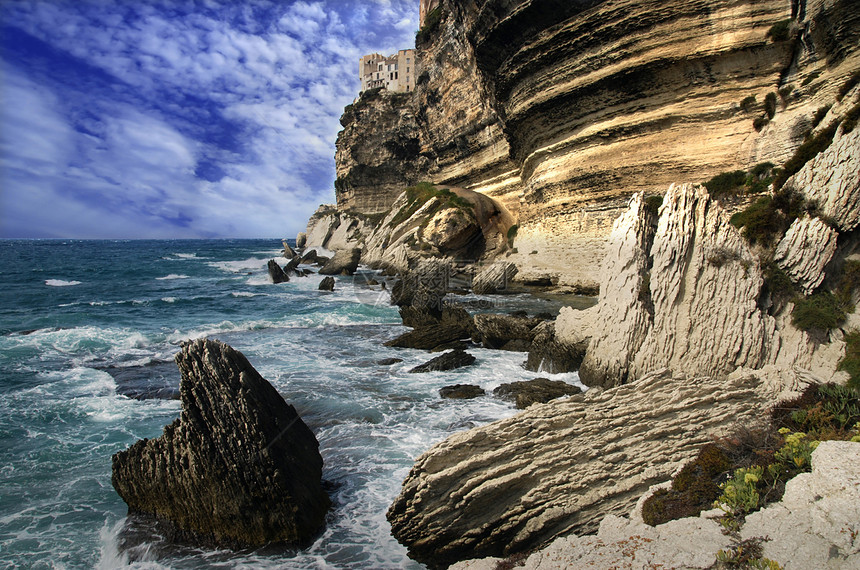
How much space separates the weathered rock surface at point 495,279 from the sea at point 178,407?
395cm

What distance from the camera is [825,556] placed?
11.8ft

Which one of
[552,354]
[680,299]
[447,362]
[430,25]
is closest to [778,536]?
[680,299]

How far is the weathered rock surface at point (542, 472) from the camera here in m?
5.36

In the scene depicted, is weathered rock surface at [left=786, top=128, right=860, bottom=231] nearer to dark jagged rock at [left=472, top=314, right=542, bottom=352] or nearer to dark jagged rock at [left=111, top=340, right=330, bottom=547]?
dark jagged rock at [left=472, top=314, right=542, bottom=352]

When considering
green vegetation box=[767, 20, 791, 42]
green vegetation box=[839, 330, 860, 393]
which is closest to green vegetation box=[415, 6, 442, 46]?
green vegetation box=[767, 20, 791, 42]

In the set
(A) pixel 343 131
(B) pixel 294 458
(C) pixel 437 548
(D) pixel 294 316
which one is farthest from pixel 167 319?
(A) pixel 343 131

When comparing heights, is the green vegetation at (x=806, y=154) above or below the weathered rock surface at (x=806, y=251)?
above

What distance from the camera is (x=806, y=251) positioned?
8055 mm

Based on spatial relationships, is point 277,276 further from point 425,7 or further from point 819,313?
point 425,7

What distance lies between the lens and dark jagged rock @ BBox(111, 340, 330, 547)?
19.9 ft

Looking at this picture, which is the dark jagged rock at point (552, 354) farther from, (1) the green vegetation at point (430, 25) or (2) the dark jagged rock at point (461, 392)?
(1) the green vegetation at point (430, 25)

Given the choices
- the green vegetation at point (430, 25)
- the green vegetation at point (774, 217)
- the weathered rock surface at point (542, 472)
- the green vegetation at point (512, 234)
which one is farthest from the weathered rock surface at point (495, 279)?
the green vegetation at point (430, 25)

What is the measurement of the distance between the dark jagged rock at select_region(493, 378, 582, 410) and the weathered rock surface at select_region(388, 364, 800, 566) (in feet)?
11.5

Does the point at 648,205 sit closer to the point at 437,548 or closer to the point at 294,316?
the point at 437,548
